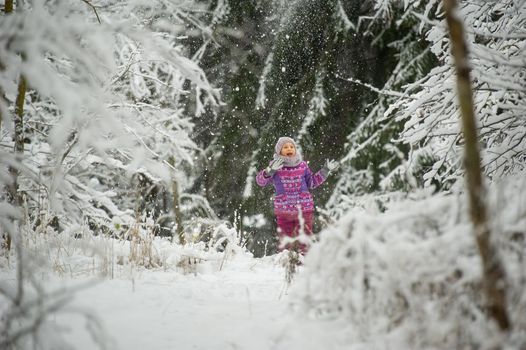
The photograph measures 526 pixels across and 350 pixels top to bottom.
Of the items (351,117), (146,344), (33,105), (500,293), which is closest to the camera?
(500,293)

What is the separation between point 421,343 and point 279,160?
156 inches

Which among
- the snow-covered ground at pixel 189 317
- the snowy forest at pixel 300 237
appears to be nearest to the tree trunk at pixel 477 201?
the snowy forest at pixel 300 237

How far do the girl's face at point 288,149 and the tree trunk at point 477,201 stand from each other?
4.03 metres

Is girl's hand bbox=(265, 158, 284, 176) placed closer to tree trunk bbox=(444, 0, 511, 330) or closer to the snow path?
the snow path

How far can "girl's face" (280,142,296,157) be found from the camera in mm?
5320

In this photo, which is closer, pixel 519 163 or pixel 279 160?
pixel 519 163

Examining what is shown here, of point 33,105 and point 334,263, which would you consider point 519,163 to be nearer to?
point 334,263

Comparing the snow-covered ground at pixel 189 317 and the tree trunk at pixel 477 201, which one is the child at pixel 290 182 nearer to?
the snow-covered ground at pixel 189 317

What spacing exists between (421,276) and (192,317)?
1150 millimetres

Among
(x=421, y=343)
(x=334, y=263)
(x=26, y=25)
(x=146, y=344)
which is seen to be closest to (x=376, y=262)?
(x=334, y=263)

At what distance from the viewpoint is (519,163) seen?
3111 millimetres

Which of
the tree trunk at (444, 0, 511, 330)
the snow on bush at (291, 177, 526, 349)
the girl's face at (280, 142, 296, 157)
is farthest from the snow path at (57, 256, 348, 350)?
the girl's face at (280, 142, 296, 157)

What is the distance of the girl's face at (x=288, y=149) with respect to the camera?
5.32 meters

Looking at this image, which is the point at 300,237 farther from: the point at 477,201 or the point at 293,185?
the point at 293,185
